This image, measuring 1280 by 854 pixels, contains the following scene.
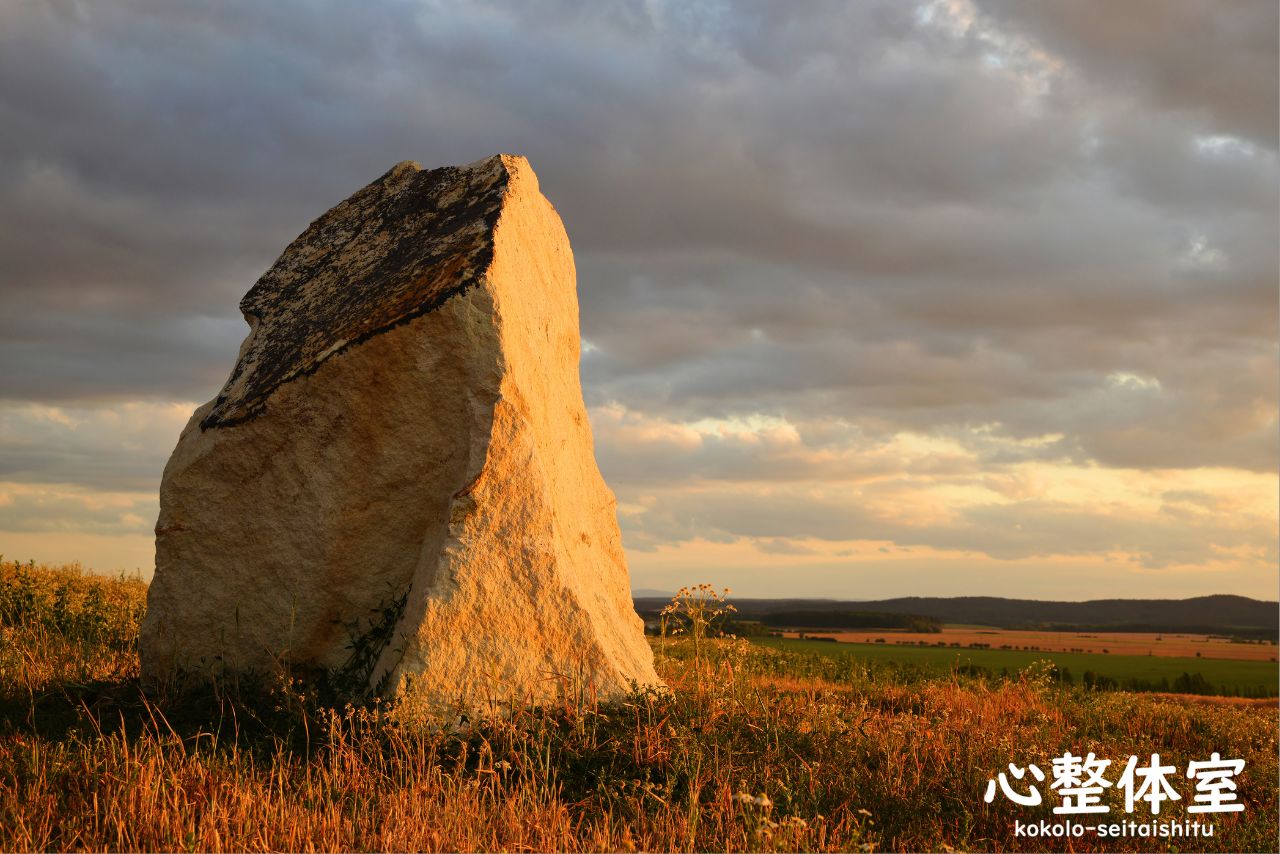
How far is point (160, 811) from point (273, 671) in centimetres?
245

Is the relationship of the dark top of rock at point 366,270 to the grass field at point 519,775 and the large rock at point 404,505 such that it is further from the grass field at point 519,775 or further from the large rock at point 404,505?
the grass field at point 519,775

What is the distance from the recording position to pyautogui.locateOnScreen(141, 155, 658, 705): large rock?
717 centimetres

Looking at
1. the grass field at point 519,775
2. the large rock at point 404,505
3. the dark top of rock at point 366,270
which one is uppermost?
the dark top of rock at point 366,270

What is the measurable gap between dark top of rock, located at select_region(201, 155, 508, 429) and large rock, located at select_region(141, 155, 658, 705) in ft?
0.11

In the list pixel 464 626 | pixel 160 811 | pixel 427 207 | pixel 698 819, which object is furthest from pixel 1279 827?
pixel 427 207

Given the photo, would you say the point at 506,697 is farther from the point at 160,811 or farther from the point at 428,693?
the point at 160,811

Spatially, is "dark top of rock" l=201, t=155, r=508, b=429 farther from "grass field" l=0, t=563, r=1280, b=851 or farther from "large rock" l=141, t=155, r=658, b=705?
"grass field" l=0, t=563, r=1280, b=851

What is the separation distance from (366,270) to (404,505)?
93.1 inches

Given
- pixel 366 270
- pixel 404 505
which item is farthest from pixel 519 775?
pixel 366 270

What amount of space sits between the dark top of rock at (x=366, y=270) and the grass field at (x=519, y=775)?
2630 mm

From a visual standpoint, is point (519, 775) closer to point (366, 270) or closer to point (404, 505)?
point (404, 505)

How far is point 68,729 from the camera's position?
7.32 meters

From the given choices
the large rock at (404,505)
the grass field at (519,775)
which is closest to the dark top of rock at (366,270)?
the large rock at (404,505)

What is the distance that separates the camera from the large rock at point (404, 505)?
7168 mm
